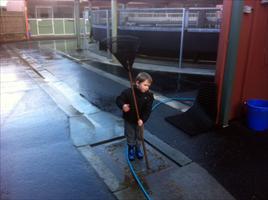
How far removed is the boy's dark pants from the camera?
3.06m

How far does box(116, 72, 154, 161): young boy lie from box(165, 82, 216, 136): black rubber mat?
1.12m

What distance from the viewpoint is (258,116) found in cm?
378

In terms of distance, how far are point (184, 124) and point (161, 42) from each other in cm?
568

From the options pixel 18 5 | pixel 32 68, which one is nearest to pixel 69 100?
pixel 32 68

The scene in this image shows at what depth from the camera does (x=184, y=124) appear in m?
4.09

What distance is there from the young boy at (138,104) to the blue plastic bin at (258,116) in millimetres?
1823

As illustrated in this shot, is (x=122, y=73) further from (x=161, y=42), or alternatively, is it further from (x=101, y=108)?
(x=101, y=108)

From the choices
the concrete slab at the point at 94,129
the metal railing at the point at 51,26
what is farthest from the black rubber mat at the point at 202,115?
the metal railing at the point at 51,26

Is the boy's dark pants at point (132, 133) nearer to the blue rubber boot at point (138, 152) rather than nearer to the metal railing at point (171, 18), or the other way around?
the blue rubber boot at point (138, 152)

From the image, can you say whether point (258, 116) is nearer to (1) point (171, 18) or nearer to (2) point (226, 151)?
(2) point (226, 151)

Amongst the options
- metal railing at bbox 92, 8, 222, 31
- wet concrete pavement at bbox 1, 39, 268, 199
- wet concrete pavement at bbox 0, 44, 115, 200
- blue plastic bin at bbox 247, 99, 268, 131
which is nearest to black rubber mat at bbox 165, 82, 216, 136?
wet concrete pavement at bbox 1, 39, 268, 199

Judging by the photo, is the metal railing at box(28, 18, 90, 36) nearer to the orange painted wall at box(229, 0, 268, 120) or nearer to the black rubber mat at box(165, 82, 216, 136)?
the black rubber mat at box(165, 82, 216, 136)

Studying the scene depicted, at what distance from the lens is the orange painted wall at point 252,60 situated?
370 cm

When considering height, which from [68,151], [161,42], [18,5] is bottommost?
[68,151]
